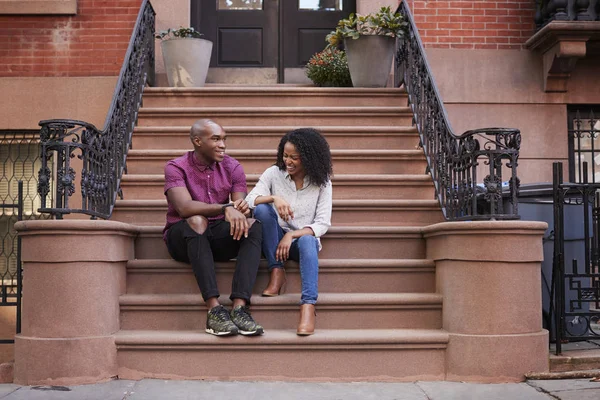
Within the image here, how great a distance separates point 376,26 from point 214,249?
4.01 metres

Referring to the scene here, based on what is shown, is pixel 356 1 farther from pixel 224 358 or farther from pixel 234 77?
pixel 224 358

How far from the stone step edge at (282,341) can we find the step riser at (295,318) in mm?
216

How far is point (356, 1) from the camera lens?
966 centimetres

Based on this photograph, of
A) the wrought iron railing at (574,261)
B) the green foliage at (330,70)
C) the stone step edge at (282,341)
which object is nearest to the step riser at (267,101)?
the green foliage at (330,70)

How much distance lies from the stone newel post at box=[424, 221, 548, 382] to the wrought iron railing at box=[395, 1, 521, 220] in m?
0.20

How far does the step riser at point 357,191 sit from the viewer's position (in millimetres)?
6848

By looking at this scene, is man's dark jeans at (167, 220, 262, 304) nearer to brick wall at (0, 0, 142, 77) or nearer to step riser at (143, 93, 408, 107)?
step riser at (143, 93, 408, 107)

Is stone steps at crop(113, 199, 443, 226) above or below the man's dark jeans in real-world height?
above

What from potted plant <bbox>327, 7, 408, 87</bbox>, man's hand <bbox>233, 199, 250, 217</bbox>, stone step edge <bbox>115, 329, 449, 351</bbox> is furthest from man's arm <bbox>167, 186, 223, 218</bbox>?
potted plant <bbox>327, 7, 408, 87</bbox>

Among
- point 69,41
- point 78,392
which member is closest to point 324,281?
point 78,392

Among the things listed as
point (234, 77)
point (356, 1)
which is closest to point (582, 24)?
point (356, 1)

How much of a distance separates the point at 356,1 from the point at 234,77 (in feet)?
5.84

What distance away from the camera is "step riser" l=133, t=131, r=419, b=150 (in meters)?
7.54

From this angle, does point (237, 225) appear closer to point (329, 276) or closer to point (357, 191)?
point (329, 276)
